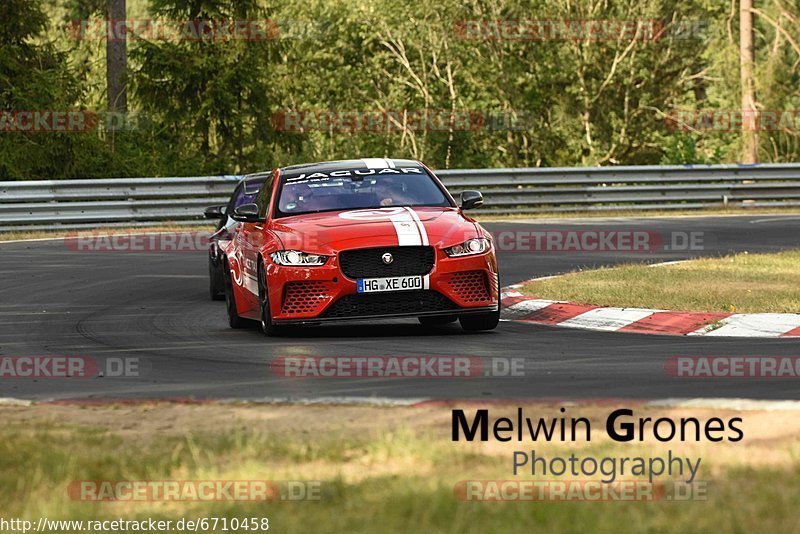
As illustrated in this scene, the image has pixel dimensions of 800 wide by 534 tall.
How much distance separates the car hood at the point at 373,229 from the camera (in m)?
12.6

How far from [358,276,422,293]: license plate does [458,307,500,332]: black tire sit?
82 cm

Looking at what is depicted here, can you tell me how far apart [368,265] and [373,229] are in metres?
0.41


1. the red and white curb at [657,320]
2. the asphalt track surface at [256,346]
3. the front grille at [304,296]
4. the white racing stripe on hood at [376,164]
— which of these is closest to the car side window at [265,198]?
the white racing stripe on hood at [376,164]

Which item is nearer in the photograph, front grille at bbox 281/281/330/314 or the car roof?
front grille at bbox 281/281/330/314

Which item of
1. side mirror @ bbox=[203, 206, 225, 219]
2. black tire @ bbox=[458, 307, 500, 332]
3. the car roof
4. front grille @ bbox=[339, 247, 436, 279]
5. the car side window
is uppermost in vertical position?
the car roof

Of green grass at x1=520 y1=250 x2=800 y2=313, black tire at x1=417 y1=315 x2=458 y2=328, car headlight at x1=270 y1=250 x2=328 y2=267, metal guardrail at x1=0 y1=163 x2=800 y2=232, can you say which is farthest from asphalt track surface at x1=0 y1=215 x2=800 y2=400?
metal guardrail at x1=0 y1=163 x2=800 y2=232

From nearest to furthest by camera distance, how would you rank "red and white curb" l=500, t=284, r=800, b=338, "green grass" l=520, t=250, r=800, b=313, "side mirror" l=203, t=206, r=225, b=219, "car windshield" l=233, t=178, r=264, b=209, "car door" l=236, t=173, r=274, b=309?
"red and white curb" l=500, t=284, r=800, b=338 < "car door" l=236, t=173, r=274, b=309 < "green grass" l=520, t=250, r=800, b=313 < "side mirror" l=203, t=206, r=225, b=219 < "car windshield" l=233, t=178, r=264, b=209

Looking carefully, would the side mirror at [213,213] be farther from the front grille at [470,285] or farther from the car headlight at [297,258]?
the front grille at [470,285]

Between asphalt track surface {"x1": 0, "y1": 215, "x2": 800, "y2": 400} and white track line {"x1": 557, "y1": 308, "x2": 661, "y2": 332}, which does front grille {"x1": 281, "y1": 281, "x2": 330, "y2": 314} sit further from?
white track line {"x1": 557, "y1": 308, "x2": 661, "y2": 332}

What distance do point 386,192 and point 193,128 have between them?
79.9ft

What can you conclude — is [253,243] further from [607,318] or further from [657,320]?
[657,320]

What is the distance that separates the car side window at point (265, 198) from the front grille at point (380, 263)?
1.66 meters

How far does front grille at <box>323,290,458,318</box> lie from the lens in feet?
41.1

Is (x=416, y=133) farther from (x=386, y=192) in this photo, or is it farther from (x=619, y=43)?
(x=386, y=192)
